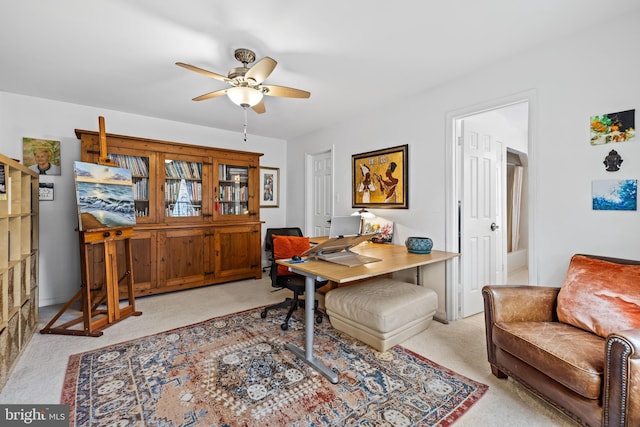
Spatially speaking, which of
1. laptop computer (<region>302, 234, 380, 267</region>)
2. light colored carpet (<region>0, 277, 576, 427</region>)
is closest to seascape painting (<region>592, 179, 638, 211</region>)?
light colored carpet (<region>0, 277, 576, 427</region>)

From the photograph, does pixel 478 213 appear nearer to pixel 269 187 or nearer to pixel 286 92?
pixel 286 92

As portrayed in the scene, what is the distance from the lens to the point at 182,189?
4035 millimetres

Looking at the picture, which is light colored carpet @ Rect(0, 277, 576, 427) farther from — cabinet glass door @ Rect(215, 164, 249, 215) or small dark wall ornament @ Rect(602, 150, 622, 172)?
small dark wall ornament @ Rect(602, 150, 622, 172)

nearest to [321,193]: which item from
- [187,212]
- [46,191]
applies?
[187,212]

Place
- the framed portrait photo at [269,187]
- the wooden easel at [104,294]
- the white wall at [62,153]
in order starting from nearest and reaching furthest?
the wooden easel at [104,294]
the white wall at [62,153]
the framed portrait photo at [269,187]

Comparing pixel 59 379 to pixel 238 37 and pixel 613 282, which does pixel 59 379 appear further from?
pixel 613 282

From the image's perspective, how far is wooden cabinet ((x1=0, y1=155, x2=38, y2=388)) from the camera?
1.99 m

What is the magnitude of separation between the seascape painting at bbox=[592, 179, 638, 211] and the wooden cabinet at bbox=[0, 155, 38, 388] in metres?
4.11

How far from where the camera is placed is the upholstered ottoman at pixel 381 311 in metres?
2.33

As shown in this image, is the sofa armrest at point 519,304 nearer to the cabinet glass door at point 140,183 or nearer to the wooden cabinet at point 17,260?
the wooden cabinet at point 17,260

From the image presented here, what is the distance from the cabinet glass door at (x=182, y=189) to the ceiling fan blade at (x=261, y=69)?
7.42 feet

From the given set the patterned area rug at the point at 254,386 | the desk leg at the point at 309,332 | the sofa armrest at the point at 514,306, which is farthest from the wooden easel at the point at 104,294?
the sofa armrest at the point at 514,306

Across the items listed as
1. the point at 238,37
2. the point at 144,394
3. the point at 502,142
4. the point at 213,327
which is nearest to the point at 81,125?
the point at 238,37

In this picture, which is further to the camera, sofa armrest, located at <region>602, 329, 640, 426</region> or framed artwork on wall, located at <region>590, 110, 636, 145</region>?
framed artwork on wall, located at <region>590, 110, 636, 145</region>
